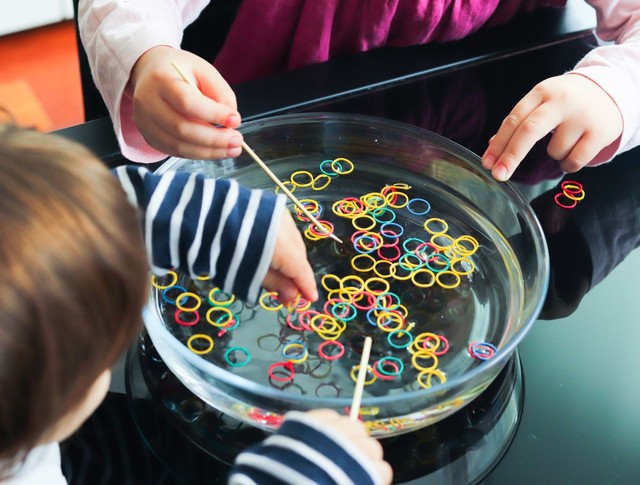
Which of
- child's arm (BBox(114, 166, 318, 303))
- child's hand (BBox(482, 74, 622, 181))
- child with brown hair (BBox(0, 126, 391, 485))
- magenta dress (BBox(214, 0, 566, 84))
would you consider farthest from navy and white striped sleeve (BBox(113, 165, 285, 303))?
magenta dress (BBox(214, 0, 566, 84))

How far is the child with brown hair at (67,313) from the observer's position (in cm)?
29

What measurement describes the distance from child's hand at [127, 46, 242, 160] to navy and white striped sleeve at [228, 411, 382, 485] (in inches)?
9.5

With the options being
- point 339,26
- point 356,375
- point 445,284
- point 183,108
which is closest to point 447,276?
point 445,284

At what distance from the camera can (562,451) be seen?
1.41 feet

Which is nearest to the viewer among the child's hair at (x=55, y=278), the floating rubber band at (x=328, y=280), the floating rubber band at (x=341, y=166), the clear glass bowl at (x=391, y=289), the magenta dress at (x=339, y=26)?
the child's hair at (x=55, y=278)

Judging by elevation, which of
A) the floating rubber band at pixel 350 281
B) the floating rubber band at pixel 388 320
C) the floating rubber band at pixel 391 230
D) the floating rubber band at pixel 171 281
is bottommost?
the floating rubber band at pixel 171 281

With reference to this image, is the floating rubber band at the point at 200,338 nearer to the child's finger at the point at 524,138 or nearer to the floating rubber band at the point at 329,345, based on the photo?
the floating rubber band at the point at 329,345

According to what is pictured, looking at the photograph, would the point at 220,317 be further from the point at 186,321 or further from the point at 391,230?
the point at 391,230

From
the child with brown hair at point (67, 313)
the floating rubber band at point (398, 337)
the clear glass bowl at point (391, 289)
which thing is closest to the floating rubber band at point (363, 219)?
the clear glass bowl at point (391, 289)

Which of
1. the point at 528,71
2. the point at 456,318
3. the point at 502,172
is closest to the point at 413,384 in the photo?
the point at 456,318

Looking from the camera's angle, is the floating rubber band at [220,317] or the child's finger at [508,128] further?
the child's finger at [508,128]

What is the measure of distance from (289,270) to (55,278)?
0.19 m

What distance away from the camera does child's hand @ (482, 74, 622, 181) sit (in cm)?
60

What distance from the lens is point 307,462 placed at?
0.36 meters
